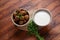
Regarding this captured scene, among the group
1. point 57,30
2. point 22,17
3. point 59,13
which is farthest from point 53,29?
point 22,17

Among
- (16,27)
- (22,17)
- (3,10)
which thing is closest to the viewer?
(22,17)

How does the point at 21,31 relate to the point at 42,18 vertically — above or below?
below

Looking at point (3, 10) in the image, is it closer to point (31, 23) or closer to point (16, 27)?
point (16, 27)

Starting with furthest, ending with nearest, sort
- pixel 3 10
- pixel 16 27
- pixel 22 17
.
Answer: pixel 3 10 → pixel 16 27 → pixel 22 17
